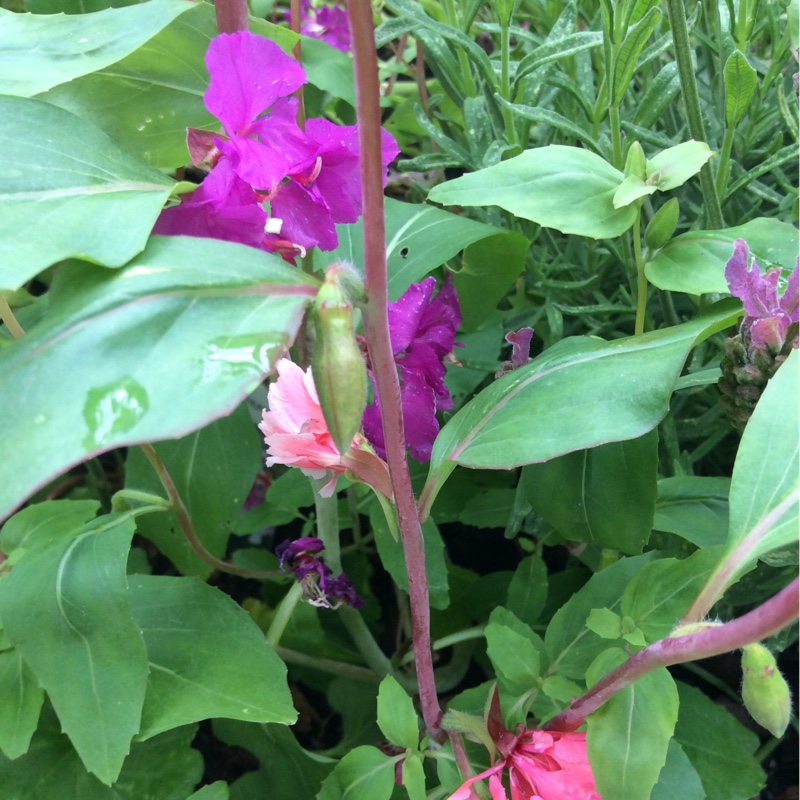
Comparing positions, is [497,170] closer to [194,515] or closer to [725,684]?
[194,515]

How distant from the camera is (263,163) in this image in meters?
0.39

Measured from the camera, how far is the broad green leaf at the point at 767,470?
1.09 feet

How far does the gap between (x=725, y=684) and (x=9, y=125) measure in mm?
731

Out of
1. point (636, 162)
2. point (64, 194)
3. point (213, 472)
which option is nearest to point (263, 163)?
point (64, 194)

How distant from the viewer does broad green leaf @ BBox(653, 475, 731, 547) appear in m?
0.49

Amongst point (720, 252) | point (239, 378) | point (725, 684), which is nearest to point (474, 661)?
point (725, 684)

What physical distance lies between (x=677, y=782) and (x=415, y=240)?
0.40 meters

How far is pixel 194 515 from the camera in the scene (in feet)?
2.09

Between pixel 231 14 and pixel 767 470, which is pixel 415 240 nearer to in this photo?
pixel 231 14

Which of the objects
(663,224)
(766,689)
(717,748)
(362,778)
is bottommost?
(717,748)

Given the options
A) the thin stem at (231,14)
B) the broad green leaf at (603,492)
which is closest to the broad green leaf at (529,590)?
the broad green leaf at (603,492)

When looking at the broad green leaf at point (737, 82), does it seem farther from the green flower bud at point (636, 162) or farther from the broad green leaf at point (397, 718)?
the broad green leaf at point (397, 718)

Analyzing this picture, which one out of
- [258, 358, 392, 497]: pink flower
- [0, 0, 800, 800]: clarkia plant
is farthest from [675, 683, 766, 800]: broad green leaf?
[258, 358, 392, 497]: pink flower

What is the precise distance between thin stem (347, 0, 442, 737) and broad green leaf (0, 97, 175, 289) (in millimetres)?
95
